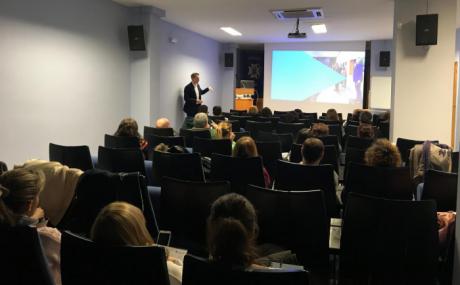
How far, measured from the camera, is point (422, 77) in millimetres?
6320

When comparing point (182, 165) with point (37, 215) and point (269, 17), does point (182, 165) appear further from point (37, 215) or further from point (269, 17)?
point (269, 17)

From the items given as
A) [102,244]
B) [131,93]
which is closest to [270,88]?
[131,93]

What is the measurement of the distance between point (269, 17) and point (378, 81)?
5018mm

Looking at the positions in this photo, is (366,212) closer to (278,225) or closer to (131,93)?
(278,225)

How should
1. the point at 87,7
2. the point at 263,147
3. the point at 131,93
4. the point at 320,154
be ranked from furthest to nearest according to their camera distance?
the point at 131,93 → the point at 87,7 → the point at 263,147 → the point at 320,154

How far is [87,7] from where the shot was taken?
276 inches

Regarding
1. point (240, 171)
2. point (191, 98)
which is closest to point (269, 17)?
point (191, 98)

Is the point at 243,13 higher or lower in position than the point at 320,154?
higher

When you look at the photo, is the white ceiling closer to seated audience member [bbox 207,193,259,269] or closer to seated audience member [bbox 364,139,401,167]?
seated audience member [bbox 364,139,401,167]

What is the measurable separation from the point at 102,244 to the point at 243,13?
7454mm

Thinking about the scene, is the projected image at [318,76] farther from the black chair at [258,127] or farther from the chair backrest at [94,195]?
the chair backrest at [94,195]

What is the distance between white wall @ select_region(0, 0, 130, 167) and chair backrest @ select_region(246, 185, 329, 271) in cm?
434

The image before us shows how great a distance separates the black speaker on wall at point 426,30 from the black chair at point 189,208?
4.80 meters

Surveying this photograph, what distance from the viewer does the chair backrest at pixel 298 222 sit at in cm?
238
